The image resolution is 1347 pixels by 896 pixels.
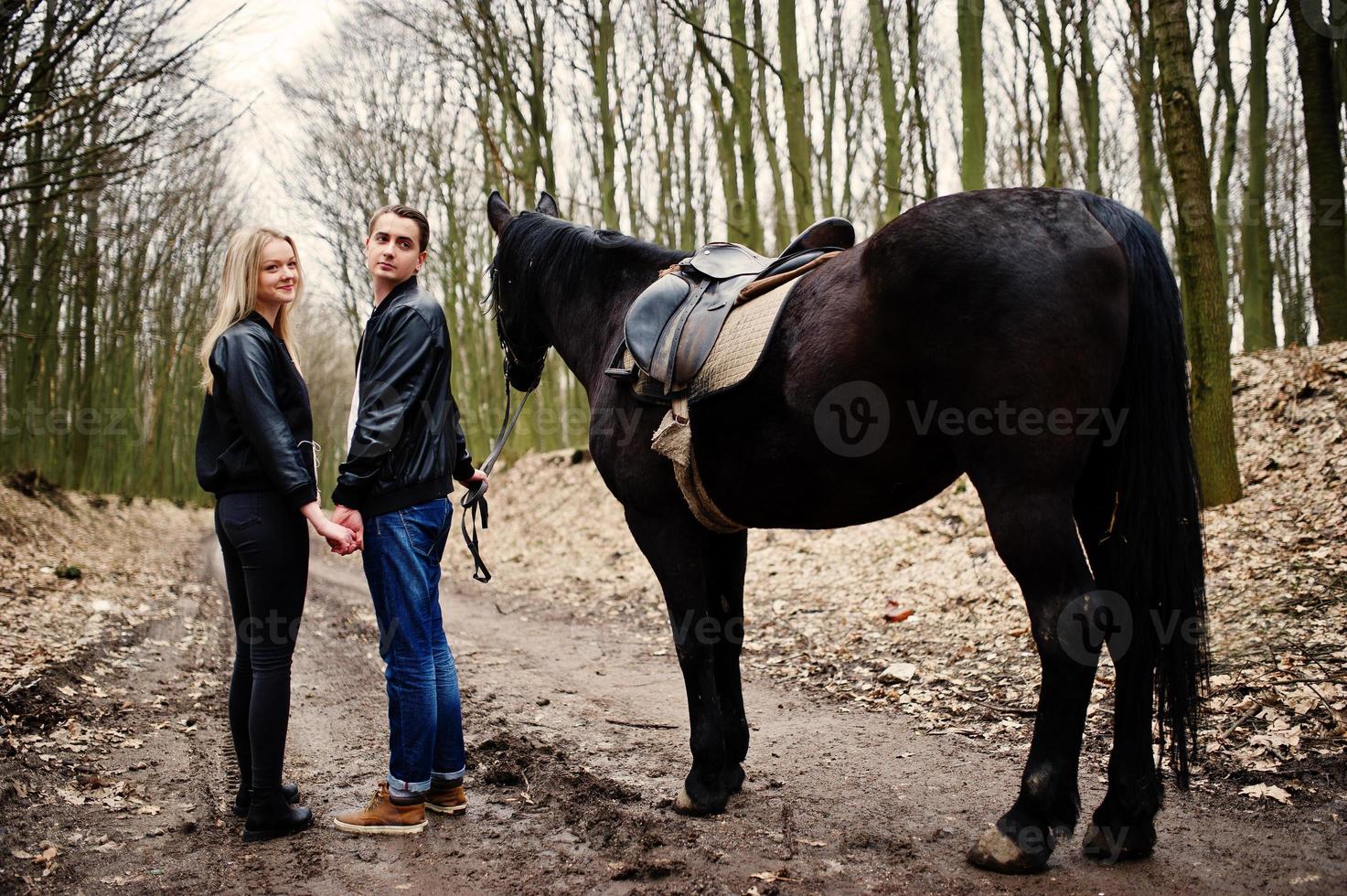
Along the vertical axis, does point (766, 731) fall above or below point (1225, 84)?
below

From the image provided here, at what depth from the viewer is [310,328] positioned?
3738cm

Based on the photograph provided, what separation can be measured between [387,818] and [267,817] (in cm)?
40

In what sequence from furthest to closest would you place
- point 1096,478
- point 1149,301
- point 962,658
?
point 962,658 → point 1096,478 → point 1149,301

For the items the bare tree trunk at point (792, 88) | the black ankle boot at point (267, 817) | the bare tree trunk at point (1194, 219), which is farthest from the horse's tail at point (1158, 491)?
the bare tree trunk at point (792, 88)

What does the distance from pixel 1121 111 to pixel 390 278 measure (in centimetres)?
1944

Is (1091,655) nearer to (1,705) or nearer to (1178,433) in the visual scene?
(1178,433)

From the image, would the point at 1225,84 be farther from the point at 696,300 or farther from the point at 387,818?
the point at 387,818

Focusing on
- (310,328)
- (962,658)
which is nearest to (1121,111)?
(962,658)

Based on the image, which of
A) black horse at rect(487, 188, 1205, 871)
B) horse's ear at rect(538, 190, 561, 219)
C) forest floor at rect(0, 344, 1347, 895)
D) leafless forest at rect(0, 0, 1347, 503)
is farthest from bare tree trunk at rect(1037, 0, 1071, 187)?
black horse at rect(487, 188, 1205, 871)

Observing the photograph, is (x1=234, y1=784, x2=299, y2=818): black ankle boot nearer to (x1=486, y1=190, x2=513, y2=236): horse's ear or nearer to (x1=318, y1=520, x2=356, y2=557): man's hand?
(x1=318, y1=520, x2=356, y2=557): man's hand

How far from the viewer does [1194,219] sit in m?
5.52

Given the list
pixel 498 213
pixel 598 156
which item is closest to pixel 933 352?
pixel 498 213

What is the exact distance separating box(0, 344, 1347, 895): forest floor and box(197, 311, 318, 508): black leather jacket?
1.22 m

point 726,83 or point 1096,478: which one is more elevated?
point 726,83
